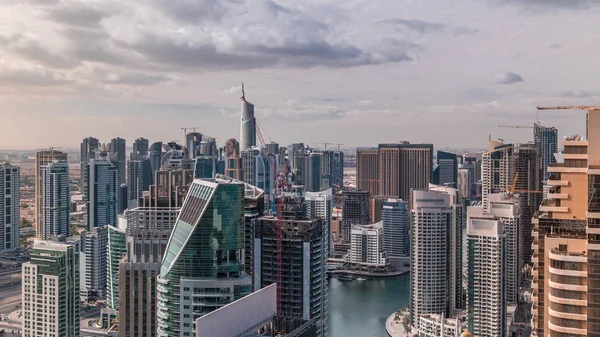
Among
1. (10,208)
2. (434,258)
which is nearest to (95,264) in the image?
(10,208)

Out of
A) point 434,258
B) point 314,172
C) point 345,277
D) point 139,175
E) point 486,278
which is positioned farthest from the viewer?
point 314,172

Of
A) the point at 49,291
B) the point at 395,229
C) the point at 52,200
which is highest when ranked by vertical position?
the point at 52,200

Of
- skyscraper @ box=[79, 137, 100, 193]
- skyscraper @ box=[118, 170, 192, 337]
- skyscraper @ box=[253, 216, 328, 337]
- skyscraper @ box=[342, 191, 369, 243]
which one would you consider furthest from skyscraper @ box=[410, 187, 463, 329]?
skyscraper @ box=[79, 137, 100, 193]

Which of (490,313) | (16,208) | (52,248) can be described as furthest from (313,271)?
(16,208)

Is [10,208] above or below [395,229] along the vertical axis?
above

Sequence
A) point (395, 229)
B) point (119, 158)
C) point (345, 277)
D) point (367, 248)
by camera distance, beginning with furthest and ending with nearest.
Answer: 1. point (119, 158)
2. point (395, 229)
3. point (367, 248)
4. point (345, 277)

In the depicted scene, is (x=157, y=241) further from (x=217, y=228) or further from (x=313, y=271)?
(x=313, y=271)

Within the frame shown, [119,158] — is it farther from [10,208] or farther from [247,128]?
[10,208]
